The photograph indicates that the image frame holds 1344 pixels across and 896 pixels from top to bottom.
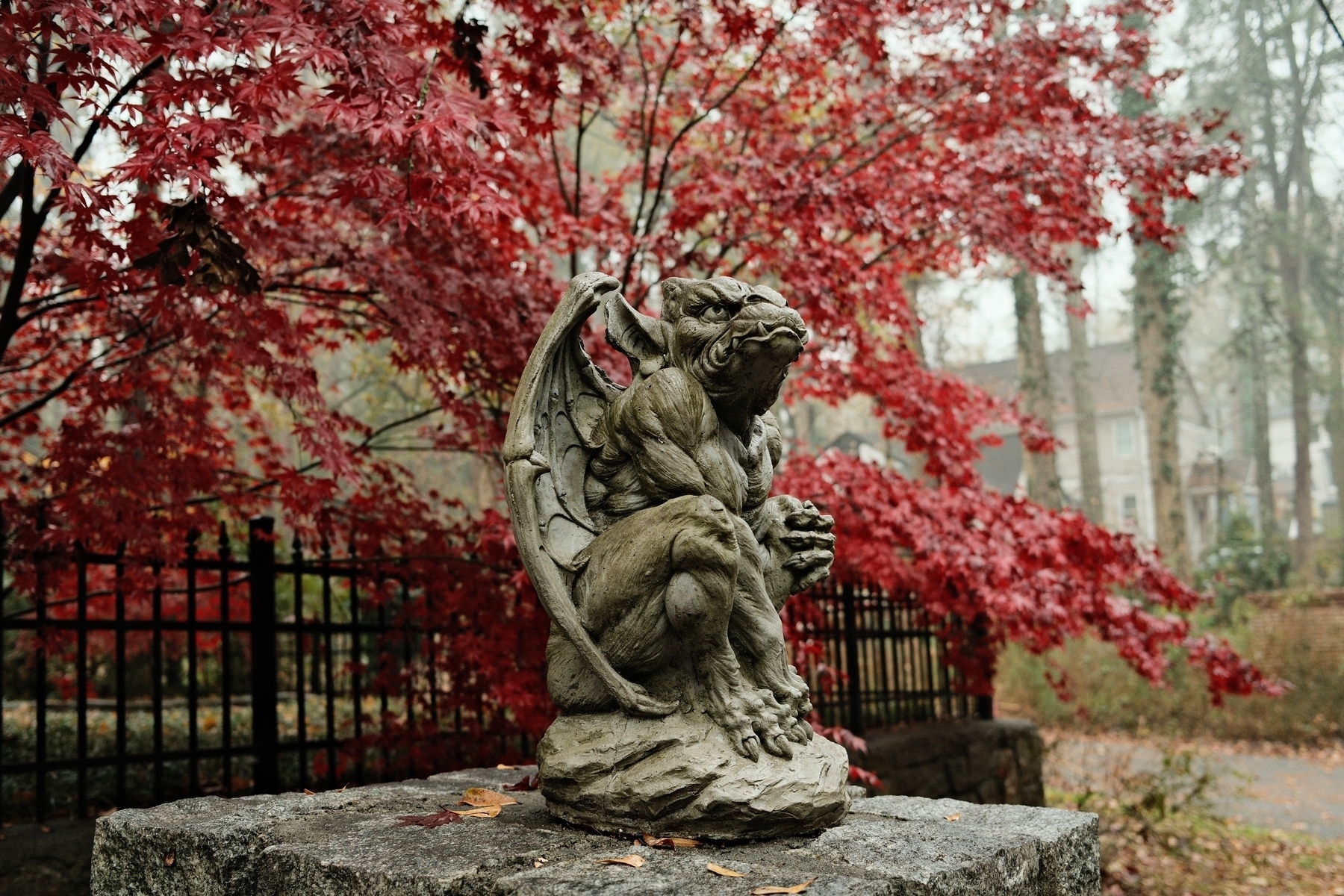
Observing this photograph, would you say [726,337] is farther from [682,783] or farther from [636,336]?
[682,783]

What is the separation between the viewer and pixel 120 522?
4.32 meters

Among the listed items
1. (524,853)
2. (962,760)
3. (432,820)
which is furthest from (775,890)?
(962,760)

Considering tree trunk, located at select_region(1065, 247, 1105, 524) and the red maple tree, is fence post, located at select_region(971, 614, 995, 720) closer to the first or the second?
the red maple tree

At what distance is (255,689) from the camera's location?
5.10 metres

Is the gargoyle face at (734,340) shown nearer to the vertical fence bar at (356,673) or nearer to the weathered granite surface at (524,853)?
the weathered granite surface at (524,853)

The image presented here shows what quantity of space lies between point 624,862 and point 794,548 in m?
1.24

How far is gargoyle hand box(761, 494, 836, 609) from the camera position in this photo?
11.0 feet

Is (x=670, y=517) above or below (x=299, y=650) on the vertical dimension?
above

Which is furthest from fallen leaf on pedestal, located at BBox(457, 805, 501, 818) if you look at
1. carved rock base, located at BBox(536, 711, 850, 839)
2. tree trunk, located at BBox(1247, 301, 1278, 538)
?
tree trunk, located at BBox(1247, 301, 1278, 538)

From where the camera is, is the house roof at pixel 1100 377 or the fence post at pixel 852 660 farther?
the house roof at pixel 1100 377

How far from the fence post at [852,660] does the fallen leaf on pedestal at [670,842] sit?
454cm

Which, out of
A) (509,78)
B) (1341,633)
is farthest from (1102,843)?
(1341,633)

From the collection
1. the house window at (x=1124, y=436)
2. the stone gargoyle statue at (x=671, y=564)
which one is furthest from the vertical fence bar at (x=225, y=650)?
the house window at (x=1124, y=436)

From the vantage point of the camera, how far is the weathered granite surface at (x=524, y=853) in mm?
2391
